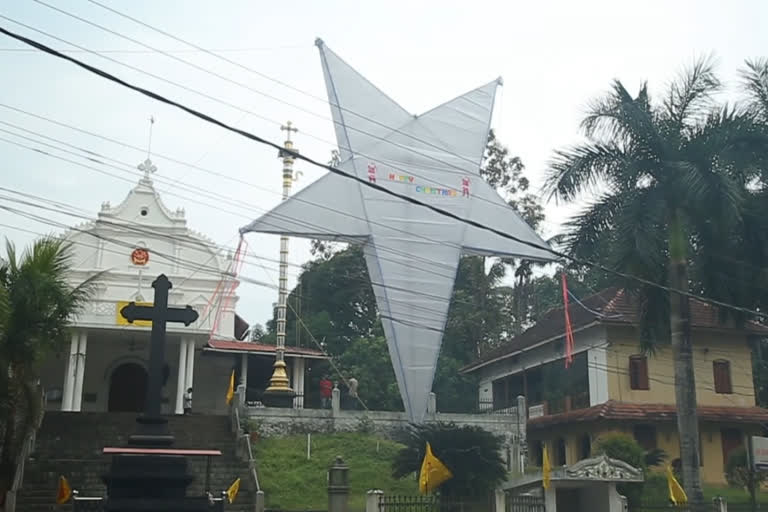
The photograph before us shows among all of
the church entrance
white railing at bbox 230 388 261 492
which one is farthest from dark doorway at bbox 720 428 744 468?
the church entrance

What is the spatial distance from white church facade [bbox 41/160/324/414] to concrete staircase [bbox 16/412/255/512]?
4770 millimetres

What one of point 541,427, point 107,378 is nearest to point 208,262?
point 107,378

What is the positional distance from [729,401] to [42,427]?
2362 centimetres

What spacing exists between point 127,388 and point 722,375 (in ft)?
73.5

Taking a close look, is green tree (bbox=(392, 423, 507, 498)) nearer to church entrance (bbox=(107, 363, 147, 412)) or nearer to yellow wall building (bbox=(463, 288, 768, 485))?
yellow wall building (bbox=(463, 288, 768, 485))

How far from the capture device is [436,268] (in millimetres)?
22375

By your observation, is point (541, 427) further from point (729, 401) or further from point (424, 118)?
point (424, 118)

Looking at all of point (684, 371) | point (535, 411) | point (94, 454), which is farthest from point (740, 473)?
point (94, 454)

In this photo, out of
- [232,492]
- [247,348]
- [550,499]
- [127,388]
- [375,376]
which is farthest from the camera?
[375,376]

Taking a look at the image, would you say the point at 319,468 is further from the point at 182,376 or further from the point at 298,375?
the point at 298,375

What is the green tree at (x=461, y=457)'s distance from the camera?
1947 centimetres

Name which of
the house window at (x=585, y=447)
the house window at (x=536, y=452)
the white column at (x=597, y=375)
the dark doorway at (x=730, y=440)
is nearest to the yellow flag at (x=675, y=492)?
the white column at (x=597, y=375)

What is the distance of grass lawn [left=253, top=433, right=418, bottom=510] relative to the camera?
23.6 meters

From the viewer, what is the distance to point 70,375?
30391mm
